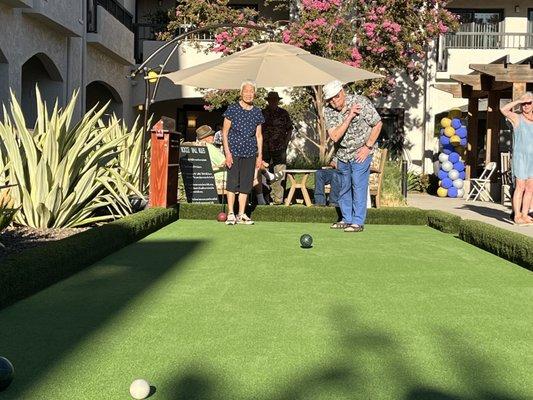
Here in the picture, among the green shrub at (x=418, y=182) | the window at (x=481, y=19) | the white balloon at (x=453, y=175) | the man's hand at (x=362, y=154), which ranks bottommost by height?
the green shrub at (x=418, y=182)

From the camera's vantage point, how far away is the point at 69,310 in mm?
4043

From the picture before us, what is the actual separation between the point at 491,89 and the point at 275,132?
313 inches

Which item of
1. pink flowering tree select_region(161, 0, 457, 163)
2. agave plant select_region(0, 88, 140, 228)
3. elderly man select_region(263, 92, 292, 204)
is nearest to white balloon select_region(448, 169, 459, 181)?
pink flowering tree select_region(161, 0, 457, 163)

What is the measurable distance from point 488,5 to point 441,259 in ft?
64.8

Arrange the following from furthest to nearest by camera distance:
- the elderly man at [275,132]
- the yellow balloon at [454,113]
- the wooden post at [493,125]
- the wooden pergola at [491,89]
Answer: the yellow balloon at [454,113], the wooden post at [493,125], the wooden pergola at [491,89], the elderly man at [275,132]

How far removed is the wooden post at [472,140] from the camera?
18656 millimetres

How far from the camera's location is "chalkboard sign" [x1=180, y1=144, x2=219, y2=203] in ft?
35.8

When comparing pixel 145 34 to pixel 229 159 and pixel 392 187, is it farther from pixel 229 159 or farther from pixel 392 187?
pixel 229 159

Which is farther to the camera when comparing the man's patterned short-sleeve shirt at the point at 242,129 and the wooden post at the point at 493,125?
the wooden post at the point at 493,125

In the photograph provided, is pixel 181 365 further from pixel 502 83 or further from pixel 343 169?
pixel 502 83

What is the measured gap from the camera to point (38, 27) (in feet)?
45.7

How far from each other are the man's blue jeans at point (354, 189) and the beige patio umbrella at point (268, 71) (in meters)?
1.95

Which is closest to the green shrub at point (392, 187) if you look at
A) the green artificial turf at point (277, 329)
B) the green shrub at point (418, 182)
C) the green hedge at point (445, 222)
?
the green hedge at point (445, 222)

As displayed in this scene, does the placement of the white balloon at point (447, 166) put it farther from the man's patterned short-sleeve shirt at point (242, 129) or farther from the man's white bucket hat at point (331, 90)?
the man's white bucket hat at point (331, 90)
